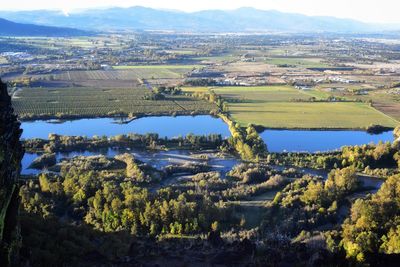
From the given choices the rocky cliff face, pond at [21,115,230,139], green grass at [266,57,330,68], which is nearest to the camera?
the rocky cliff face

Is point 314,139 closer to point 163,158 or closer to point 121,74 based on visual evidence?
point 163,158

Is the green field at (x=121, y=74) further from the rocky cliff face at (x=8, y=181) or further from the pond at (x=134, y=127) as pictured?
the rocky cliff face at (x=8, y=181)

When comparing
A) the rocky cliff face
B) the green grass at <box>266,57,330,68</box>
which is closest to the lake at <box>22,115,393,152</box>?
the rocky cliff face

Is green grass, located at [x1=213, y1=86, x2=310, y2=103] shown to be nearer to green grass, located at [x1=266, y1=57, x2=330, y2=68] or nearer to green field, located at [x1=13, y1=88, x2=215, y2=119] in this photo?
green field, located at [x1=13, y1=88, x2=215, y2=119]

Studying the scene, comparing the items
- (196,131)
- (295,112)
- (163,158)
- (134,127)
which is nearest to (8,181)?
(163,158)

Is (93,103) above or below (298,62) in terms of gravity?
below
